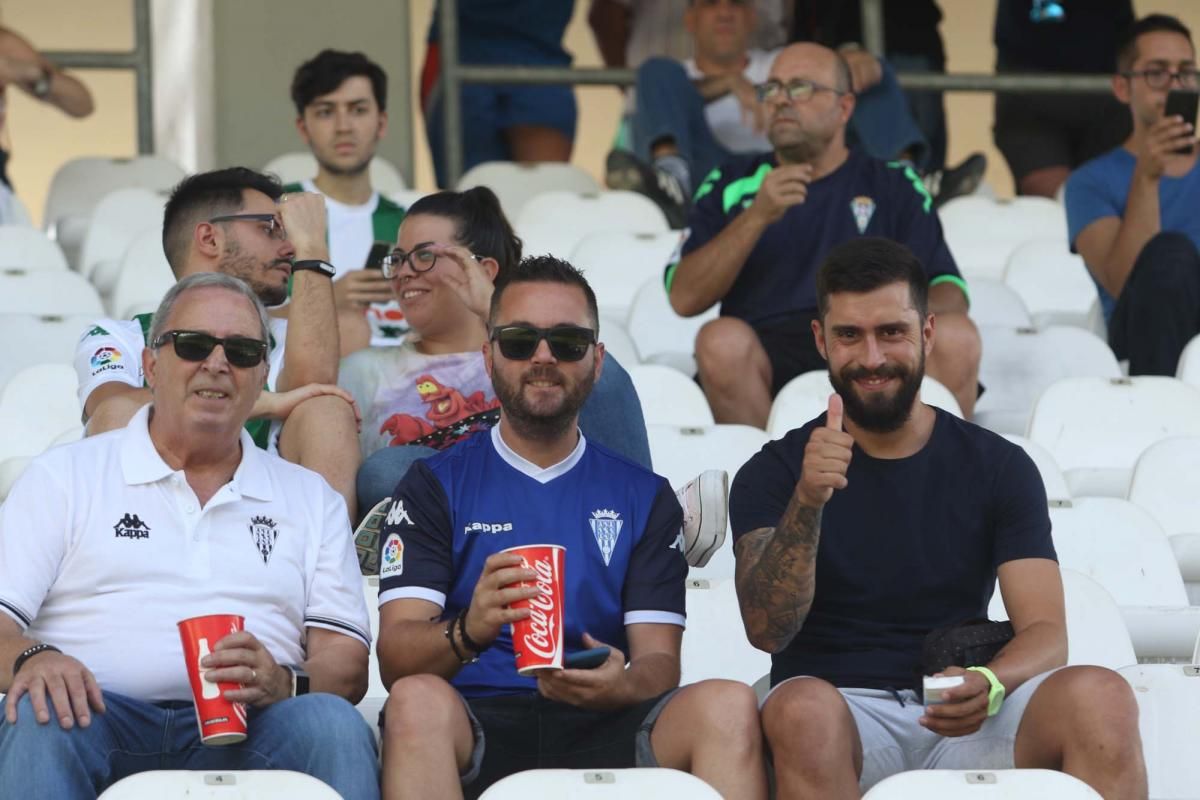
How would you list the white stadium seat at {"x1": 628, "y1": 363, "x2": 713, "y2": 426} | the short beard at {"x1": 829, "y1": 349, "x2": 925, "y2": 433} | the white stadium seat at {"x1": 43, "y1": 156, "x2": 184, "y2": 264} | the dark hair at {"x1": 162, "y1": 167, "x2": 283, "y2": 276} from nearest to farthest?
the short beard at {"x1": 829, "y1": 349, "x2": 925, "y2": 433} → the dark hair at {"x1": 162, "y1": 167, "x2": 283, "y2": 276} → the white stadium seat at {"x1": 628, "y1": 363, "x2": 713, "y2": 426} → the white stadium seat at {"x1": 43, "y1": 156, "x2": 184, "y2": 264}

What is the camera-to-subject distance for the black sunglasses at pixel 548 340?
12.3ft

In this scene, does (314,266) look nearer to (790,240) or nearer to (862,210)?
(790,240)

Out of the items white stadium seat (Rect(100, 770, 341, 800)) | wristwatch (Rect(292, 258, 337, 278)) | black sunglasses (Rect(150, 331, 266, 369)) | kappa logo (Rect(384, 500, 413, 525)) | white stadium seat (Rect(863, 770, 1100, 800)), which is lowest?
white stadium seat (Rect(863, 770, 1100, 800))

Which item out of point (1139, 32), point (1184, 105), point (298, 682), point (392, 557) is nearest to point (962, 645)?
point (392, 557)

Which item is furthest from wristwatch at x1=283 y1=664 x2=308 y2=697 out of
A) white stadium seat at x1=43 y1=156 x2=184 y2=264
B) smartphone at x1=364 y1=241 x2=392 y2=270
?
white stadium seat at x1=43 y1=156 x2=184 y2=264

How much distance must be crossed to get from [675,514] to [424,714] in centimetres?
64

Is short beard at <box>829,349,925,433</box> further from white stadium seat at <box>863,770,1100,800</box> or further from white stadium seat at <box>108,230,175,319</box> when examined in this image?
white stadium seat at <box>108,230,175,319</box>

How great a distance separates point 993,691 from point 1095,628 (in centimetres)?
68

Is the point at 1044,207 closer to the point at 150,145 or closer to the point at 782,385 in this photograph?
the point at 782,385

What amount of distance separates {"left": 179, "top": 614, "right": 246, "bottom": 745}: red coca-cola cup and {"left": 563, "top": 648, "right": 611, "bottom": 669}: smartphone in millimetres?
487

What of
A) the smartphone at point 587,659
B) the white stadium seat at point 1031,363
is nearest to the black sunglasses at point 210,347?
the smartphone at point 587,659

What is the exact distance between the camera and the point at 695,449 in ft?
15.7

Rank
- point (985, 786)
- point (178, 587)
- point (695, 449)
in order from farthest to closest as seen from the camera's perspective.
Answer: point (695, 449) < point (178, 587) < point (985, 786)

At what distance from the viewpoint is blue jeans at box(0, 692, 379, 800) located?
317cm
